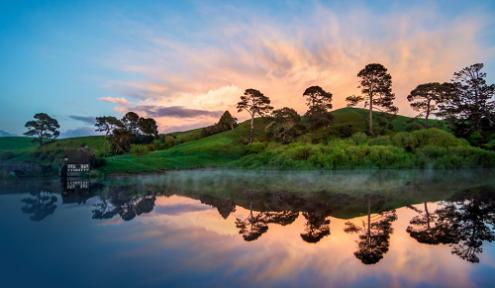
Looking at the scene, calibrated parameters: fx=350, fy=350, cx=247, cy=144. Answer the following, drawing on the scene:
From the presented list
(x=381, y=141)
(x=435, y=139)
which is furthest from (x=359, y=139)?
(x=435, y=139)

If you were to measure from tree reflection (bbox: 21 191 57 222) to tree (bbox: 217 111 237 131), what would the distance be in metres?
73.9

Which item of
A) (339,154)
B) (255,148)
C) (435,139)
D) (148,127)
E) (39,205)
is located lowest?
(39,205)

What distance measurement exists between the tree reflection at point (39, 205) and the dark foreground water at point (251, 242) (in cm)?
6

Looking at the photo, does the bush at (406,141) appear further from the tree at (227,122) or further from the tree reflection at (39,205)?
the tree at (227,122)

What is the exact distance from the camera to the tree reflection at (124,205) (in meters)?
17.6

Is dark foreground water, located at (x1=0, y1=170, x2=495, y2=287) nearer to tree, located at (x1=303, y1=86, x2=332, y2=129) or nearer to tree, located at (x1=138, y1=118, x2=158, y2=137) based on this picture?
tree, located at (x1=303, y1=86, x2=332, y2=129)

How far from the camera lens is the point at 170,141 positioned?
9131cm

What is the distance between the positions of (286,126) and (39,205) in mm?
56571

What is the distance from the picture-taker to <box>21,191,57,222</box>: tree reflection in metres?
17.2

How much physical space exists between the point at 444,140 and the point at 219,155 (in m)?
40.0

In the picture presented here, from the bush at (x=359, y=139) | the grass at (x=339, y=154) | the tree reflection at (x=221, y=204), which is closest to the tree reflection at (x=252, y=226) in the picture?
the tree reflection at (x=221, y=204)

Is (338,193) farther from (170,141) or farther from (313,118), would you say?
(170,141)

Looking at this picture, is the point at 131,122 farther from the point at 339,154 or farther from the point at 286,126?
the point at 339,154

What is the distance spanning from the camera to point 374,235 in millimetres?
12930
